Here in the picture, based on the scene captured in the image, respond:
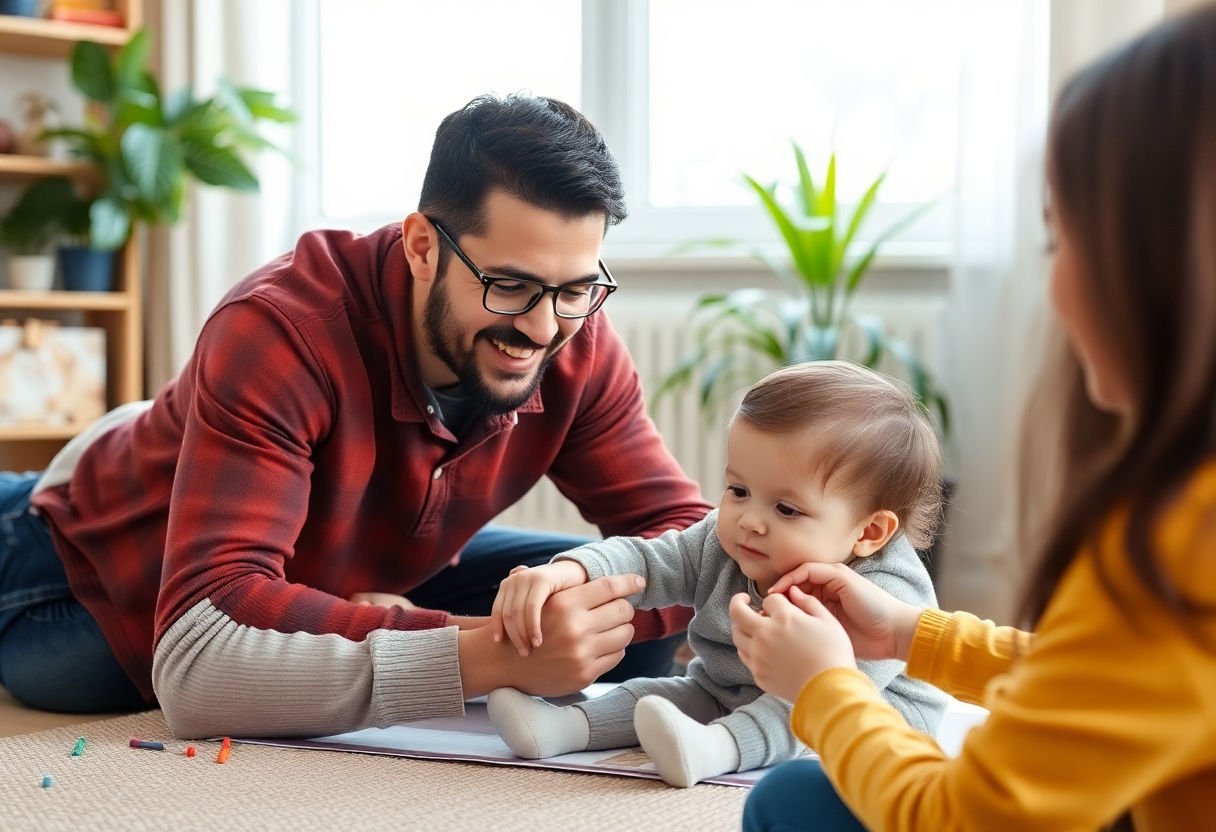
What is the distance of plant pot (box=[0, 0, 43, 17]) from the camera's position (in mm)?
3625

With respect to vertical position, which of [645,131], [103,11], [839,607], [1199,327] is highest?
[103,11]

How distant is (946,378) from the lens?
3146 mm

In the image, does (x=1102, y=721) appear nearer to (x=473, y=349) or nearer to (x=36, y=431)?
(x=473, y=349)

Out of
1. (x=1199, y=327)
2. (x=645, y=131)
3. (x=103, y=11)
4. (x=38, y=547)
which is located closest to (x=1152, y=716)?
(x=1199, y=327)

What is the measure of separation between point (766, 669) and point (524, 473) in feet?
3.18

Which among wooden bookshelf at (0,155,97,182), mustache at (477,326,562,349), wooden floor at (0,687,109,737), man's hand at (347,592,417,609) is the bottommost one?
wooden floor at (0,687,109,737)

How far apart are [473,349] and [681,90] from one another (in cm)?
222

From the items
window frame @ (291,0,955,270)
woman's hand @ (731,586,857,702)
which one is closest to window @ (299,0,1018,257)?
window frame @ (291,0,955,270)

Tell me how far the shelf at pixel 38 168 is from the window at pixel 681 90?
626 millimetres

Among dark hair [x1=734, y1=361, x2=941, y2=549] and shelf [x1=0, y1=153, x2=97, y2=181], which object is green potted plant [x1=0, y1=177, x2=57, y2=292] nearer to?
shelf [x1=0, y1=153, x2=97, y2=181]

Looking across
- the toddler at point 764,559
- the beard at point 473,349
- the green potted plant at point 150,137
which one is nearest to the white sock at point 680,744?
the toddler at point 764,559

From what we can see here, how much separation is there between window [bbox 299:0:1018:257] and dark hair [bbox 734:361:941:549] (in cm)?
178

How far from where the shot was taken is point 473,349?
1.68 metres

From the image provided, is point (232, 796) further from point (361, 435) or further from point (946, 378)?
point (946, 378)
